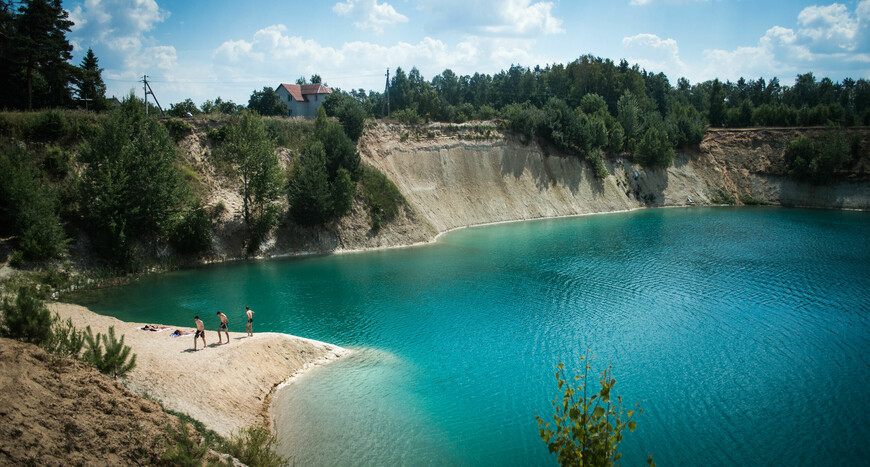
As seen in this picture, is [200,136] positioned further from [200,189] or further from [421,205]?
[421,205]

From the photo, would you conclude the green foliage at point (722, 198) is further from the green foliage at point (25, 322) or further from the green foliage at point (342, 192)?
the green foliage at point (25, 322)

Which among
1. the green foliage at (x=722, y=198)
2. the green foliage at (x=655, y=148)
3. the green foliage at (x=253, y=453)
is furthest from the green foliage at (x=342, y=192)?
the green foliage at (x=722, y=198)

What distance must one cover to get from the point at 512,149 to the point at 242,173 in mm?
40706

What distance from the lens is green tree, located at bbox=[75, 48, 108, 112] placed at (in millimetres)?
52062

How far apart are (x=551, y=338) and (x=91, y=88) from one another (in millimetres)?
53894

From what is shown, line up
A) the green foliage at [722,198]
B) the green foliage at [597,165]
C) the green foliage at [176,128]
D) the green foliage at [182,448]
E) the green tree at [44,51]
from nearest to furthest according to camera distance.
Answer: the green foliage at [182,448] → the green tree at [44,51] → the green foliage at [176,128] → the green foliage at [597,165] → the green foliage at [722,198]

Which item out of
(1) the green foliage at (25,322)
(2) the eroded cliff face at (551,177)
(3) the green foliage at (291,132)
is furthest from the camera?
(2) the eroded cliff face at (551,177)

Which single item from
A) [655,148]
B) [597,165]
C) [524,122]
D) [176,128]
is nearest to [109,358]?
[176,128]

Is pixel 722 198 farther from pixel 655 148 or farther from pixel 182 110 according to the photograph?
pixel 182 110

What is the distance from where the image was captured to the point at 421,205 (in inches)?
2445

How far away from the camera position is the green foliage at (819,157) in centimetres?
7812

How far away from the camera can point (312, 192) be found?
48750 mm

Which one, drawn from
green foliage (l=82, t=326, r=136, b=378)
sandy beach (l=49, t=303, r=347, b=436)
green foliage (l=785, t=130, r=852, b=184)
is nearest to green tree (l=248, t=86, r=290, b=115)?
sandy beach (l=49, t=303, r=347, b=436)

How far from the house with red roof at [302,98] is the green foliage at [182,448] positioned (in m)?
73.7
